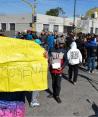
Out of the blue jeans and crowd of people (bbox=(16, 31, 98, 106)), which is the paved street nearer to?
crowd of people (bbox=(16, 31, 98, 106))

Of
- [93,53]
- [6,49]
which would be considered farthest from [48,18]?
[6,49]

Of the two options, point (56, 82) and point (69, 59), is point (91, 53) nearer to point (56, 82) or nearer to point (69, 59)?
point (69, 59)

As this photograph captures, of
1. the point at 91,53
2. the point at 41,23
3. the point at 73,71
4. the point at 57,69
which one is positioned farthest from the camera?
the point at 41,23

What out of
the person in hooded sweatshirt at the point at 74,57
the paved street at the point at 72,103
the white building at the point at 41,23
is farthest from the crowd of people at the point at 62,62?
the white building at the point at 41,23

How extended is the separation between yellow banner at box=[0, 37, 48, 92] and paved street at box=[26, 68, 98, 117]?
3392 mm

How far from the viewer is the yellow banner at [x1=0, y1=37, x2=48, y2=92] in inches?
244

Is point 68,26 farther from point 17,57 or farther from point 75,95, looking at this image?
point 17,57

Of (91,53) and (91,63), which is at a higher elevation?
(91,53)

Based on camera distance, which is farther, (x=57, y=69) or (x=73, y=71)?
(x=73, y=71)

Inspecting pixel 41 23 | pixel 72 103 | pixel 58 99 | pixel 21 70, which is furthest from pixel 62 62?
pixel 41 23

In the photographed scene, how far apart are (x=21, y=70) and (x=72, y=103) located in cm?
483

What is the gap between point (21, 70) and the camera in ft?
20.6

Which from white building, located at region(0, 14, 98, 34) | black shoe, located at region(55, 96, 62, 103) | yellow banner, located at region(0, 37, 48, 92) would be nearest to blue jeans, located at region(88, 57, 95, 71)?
black shoe, located at region(55, 96, 62, 103)

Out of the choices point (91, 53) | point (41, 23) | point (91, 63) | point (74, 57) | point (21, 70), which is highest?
point (41, 23)
